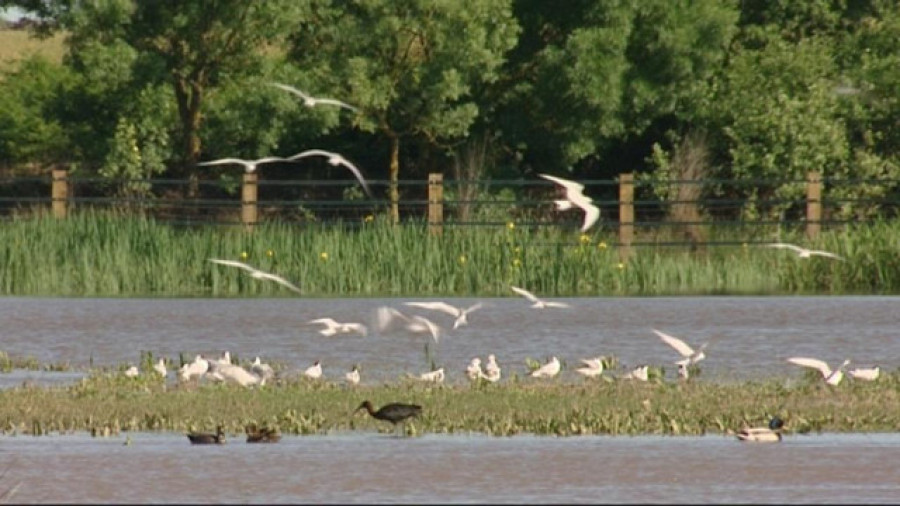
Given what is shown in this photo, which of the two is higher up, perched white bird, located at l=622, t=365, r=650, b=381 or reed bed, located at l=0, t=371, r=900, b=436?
perched white bird, located at l=622, t=365, r=650, b=381

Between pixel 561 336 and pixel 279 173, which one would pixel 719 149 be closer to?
pixel 279 173

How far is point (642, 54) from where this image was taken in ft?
142

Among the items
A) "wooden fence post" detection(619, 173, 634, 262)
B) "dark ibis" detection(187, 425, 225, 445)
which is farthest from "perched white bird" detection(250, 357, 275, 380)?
"wooden fence post" detection(619, 173, 634, 262)

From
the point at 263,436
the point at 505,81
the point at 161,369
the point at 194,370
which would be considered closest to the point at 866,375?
the point at 194,370

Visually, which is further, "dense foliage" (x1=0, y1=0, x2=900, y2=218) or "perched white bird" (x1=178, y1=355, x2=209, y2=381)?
"dense foliage" (x1=0, y1=0, x2=900, y2=218)

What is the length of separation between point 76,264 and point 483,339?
9.86 m

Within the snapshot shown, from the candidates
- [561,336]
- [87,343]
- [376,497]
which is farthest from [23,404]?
[561,336]

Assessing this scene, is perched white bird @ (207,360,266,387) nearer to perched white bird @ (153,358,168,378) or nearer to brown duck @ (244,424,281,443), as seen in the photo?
perched white bird @ (153,358,168,378)

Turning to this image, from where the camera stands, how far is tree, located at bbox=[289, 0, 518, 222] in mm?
41531

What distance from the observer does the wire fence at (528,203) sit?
35.2 metres

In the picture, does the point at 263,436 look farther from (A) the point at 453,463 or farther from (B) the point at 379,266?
(B) the point at 379,266

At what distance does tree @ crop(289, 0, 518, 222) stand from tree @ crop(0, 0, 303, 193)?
1.22 metres

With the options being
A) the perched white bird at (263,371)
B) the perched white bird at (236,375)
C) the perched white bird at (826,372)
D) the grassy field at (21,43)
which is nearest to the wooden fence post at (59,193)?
the perched white bird at (263,371)

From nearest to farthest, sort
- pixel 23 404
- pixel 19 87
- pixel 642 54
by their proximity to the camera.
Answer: pixel 23 404
pixel 642 54
pixel 19 87
